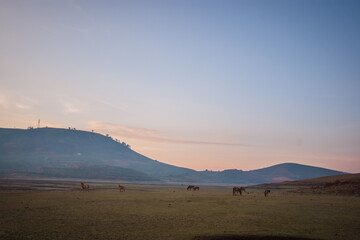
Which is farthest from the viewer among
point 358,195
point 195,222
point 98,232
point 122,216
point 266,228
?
point 358,195

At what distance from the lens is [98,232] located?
17156 millimetres

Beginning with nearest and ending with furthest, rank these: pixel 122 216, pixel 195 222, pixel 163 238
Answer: pixel 163 238, pixel 195 222, pixel 122 216

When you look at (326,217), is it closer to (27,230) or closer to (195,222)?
(195,222)

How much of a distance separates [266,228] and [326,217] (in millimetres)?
7341

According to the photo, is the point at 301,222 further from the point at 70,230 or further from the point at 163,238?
the point at 70,230

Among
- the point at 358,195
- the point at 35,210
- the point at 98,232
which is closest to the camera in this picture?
the point at 98,232

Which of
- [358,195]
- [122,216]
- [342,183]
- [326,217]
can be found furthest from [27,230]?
[342,183]

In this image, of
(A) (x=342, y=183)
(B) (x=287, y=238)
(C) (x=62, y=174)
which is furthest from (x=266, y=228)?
(C) (x=62, y=174)

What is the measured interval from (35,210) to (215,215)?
14.7m

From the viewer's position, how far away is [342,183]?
55.5m

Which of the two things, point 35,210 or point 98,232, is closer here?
point 98,232

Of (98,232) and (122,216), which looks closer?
(98,232)

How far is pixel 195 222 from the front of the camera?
68.6ft

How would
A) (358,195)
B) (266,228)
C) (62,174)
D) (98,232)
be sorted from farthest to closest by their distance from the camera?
(62,174) → (358,195) → (266,228) → (98,232)
